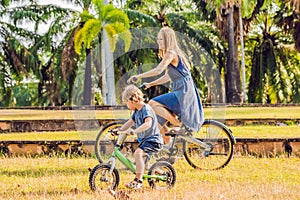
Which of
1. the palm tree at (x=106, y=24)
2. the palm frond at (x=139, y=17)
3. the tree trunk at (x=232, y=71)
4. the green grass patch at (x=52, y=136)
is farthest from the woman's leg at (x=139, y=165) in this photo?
the palm frond at (x=139, y=17)

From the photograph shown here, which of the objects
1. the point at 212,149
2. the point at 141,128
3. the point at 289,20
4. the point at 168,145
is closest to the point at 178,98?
the point at 168,145

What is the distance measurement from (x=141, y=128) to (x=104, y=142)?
1890 mm

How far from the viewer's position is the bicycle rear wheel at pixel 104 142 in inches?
273

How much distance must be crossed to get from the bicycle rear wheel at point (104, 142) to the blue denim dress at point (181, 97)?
2.37ft

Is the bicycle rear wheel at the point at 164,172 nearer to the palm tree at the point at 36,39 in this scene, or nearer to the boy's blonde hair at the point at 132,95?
the boy's blonde hair at the point at 132,95

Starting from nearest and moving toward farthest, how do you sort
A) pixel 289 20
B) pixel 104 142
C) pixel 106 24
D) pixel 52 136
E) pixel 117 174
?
pixel 117 174
pixel 104 142
pixel 52 136
pixel 106 24
pixel 289 20

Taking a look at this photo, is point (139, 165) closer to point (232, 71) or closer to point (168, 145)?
point (168, 145)

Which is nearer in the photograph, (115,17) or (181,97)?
(181,97)

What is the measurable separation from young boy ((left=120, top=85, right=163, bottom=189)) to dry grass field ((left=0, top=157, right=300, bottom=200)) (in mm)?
239

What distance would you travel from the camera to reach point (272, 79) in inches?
1216

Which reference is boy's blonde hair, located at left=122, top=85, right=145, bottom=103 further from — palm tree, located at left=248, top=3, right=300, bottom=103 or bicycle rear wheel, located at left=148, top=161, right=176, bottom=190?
palm tree, located at left=248, top=3, right=300, bottom=103

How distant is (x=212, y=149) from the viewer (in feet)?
22.6

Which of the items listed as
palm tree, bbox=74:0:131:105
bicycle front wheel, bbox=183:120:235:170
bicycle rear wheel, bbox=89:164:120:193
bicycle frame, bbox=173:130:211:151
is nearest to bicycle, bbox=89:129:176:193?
bicycle rear wheel, bbox=89:164:120:193

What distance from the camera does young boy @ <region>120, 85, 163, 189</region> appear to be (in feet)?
17.5
